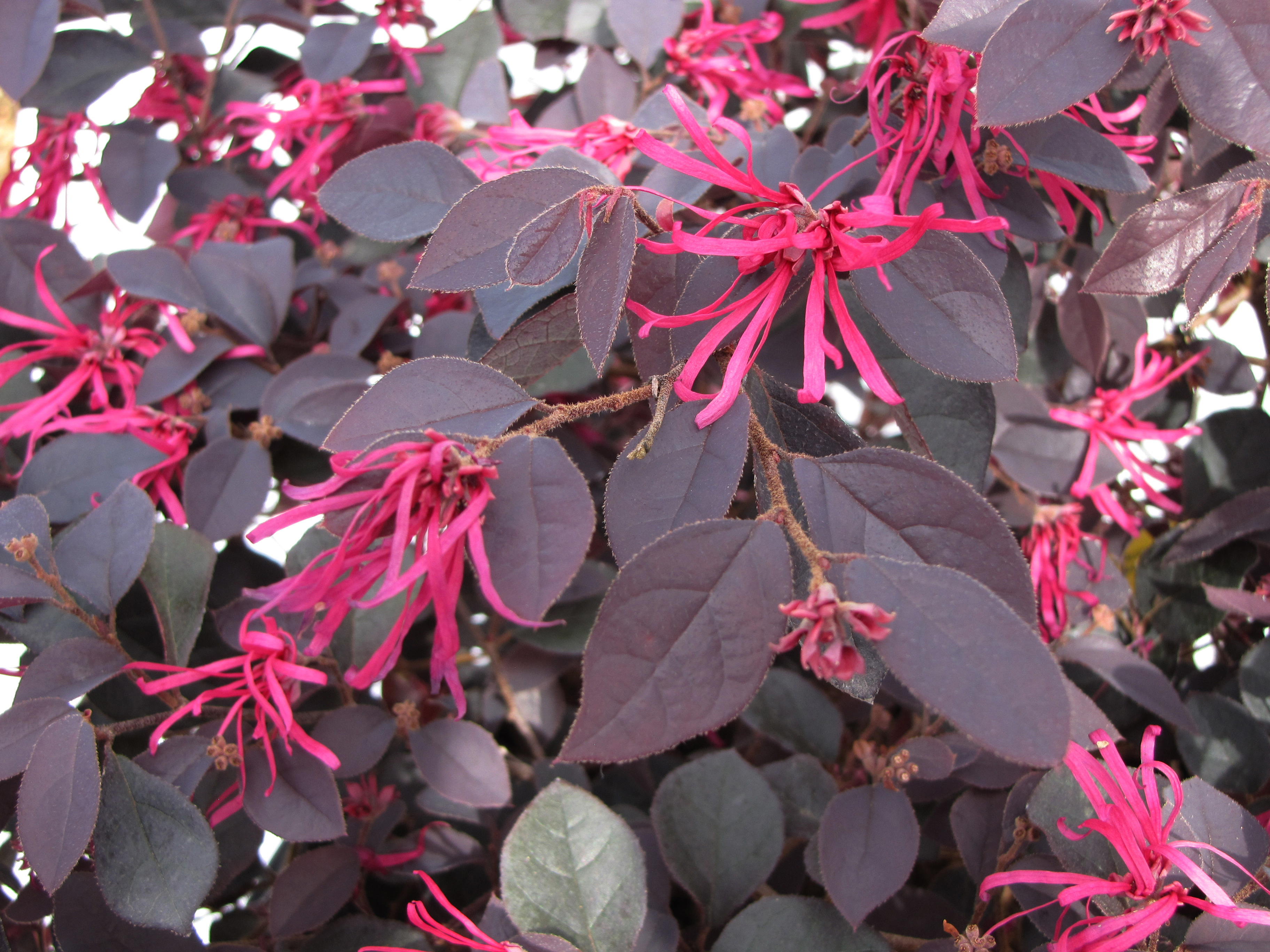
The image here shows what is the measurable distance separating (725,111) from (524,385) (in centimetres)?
36

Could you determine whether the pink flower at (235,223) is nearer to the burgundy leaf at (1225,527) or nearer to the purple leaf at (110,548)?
the purple leaf at (110,548)

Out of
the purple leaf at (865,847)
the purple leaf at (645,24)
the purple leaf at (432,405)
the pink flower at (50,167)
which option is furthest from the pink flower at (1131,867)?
the pink flower at (50,167)

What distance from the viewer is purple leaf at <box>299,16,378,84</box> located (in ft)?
2.04

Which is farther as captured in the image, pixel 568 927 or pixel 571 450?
pixel 571 450

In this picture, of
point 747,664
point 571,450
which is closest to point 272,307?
point 571,450

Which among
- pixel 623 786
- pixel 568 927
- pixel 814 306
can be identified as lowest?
pixel 623 786

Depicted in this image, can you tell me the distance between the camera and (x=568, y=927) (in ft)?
1.27

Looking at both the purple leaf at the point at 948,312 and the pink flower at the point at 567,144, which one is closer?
the purple leaf at the point at 948,312

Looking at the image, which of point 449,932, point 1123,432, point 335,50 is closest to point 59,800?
point 449,932

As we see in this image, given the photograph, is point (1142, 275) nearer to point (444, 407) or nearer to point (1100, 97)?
point (1100, 97)

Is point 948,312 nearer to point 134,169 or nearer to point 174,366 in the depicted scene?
point 174,366

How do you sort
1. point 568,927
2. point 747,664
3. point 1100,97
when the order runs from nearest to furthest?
point 747,664 < point 568,927 < point 1100,97

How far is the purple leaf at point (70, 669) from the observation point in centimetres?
42

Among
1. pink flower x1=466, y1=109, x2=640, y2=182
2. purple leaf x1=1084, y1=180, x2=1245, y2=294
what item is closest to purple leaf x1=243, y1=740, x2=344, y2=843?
pink flower x1=466, y1=109, x2=640, y2=182
